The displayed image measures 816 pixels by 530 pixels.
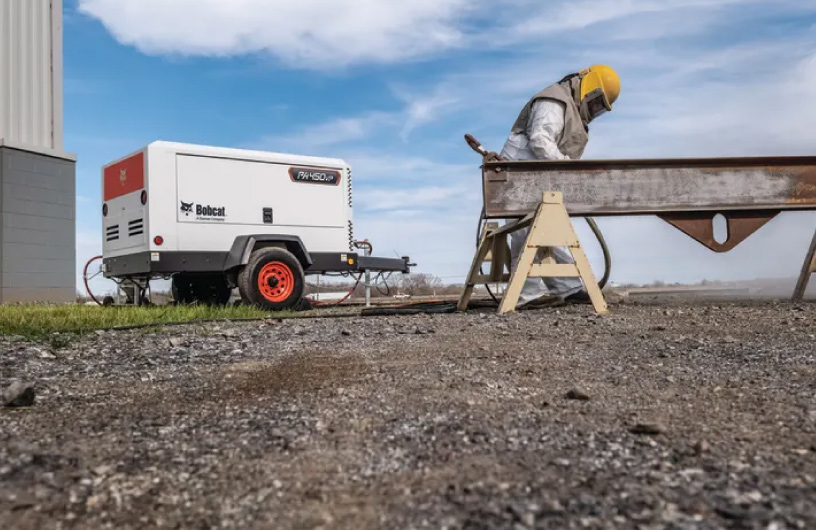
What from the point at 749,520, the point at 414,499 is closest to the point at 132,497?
the point at 414,499

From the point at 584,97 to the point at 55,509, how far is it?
23.2 ft

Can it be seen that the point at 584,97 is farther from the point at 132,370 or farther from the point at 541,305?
the point at 132,370

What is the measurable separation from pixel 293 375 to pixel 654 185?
4.83 metres

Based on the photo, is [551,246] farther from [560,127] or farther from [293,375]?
[293,375]

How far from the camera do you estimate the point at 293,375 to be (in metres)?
3.17

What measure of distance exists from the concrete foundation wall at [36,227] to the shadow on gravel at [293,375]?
9393 mm

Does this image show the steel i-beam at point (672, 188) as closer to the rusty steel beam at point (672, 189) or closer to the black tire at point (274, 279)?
the rusty steel beam at point (672, 189)

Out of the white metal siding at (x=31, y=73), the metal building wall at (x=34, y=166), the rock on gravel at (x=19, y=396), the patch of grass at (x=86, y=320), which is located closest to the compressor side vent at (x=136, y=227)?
the patch of grass at (x=86, y=320)

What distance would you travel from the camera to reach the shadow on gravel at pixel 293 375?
2850mm

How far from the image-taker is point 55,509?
1.54m

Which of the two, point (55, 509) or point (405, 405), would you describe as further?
point (405, 405)

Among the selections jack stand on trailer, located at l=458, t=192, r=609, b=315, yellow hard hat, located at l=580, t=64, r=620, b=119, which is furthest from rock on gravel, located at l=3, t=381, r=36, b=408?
yellow hard hat, located at l=580, t=64, r=620, b=119

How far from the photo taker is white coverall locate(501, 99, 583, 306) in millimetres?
6926

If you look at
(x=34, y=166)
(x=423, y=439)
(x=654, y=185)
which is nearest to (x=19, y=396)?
(x=423, y=439)
